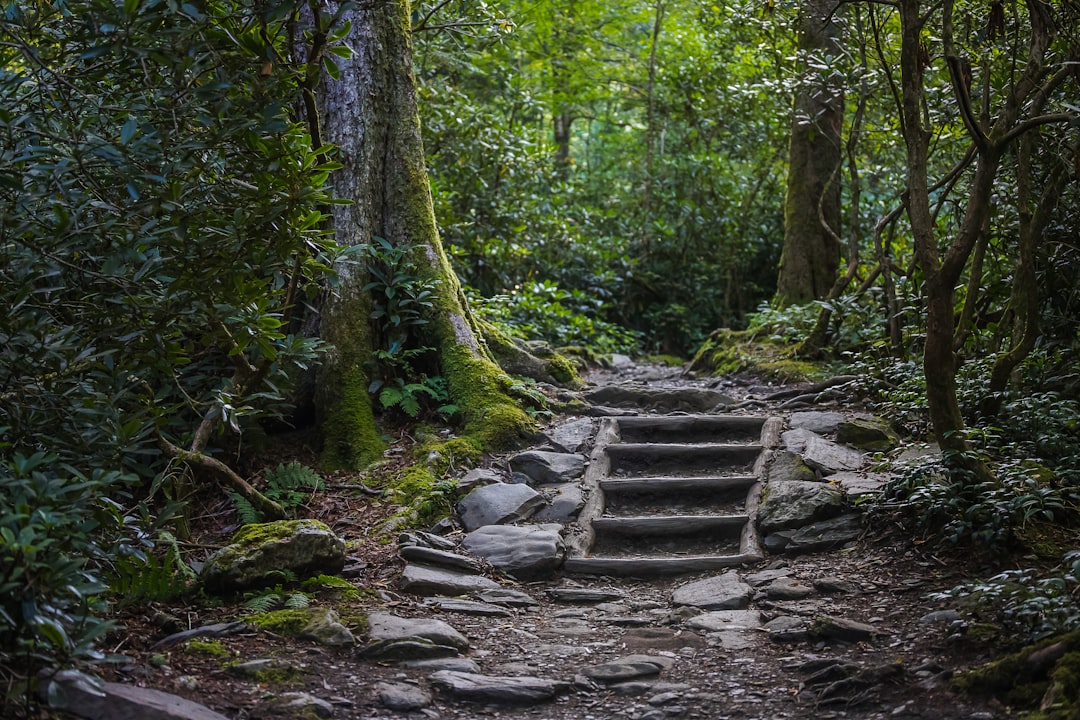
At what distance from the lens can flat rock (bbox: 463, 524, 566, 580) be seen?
17.3 ft

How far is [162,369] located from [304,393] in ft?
8.57

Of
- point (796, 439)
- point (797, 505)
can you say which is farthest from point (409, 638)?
point (796, 439)

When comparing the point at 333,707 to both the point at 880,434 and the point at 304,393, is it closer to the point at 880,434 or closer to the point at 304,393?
the point at 304,393

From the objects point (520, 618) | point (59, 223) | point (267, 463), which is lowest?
point (520, 618)

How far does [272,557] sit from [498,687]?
4.62 feet

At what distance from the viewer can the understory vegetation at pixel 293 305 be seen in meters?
3.53

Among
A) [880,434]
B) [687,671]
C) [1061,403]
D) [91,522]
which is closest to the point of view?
[91,522]

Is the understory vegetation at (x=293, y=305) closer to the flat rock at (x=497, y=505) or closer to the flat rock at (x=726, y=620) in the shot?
the flat rock at (x=497, y=505)

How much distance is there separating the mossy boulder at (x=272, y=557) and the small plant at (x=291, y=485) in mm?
1008

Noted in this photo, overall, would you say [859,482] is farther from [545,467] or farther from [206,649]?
[206,649]

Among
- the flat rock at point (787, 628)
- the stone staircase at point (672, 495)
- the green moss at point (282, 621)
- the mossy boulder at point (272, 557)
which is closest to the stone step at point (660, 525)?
the stone staircase at point (672, 495)

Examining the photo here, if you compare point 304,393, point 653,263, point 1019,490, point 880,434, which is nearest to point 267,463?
point 304,393

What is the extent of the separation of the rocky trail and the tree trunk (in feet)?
10.8

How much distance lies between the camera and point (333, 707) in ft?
11.3
